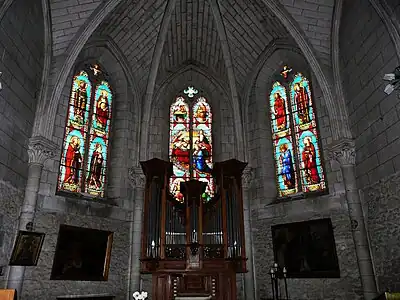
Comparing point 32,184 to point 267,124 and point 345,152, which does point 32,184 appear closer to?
point 267,124

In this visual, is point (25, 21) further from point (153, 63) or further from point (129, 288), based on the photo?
point (129, 288)

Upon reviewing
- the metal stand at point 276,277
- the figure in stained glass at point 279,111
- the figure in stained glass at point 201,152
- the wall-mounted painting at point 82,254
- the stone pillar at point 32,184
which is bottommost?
the metal stand at point 276,277

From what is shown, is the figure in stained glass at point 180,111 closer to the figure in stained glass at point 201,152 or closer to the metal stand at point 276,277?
the figure in stained glass at point 201,152

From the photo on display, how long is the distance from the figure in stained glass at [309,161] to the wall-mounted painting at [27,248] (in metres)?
8.44

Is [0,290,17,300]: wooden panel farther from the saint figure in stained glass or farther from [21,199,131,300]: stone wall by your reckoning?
the saint figure in stained glass

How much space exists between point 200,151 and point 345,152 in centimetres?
555

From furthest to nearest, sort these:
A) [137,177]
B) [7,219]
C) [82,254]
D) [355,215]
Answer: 1. [137,177]
2. [82,254]
3. [355,215]
4. [7,219]

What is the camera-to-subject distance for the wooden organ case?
11461mm

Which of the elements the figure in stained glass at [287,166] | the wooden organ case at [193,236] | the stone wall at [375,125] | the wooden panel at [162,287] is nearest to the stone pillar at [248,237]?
the wooden organ case at [193,236]

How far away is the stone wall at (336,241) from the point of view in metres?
11.0

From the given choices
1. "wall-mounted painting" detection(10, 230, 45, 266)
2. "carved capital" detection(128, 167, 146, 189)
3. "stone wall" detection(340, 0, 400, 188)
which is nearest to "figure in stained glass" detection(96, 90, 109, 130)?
"carved capital" detection(128, 167, 146, 189)

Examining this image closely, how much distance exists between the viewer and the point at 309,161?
13.3 meters

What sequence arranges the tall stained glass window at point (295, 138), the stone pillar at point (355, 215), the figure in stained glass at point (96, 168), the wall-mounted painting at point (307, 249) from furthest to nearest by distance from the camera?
the figure in stained glass at point (96, 168)
the tall stained glass window at point (295, 138)
the wall-mounted painting at point (307, 249)
the stone pillar at point (355, 215)

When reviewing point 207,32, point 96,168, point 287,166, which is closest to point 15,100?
point 96,168
